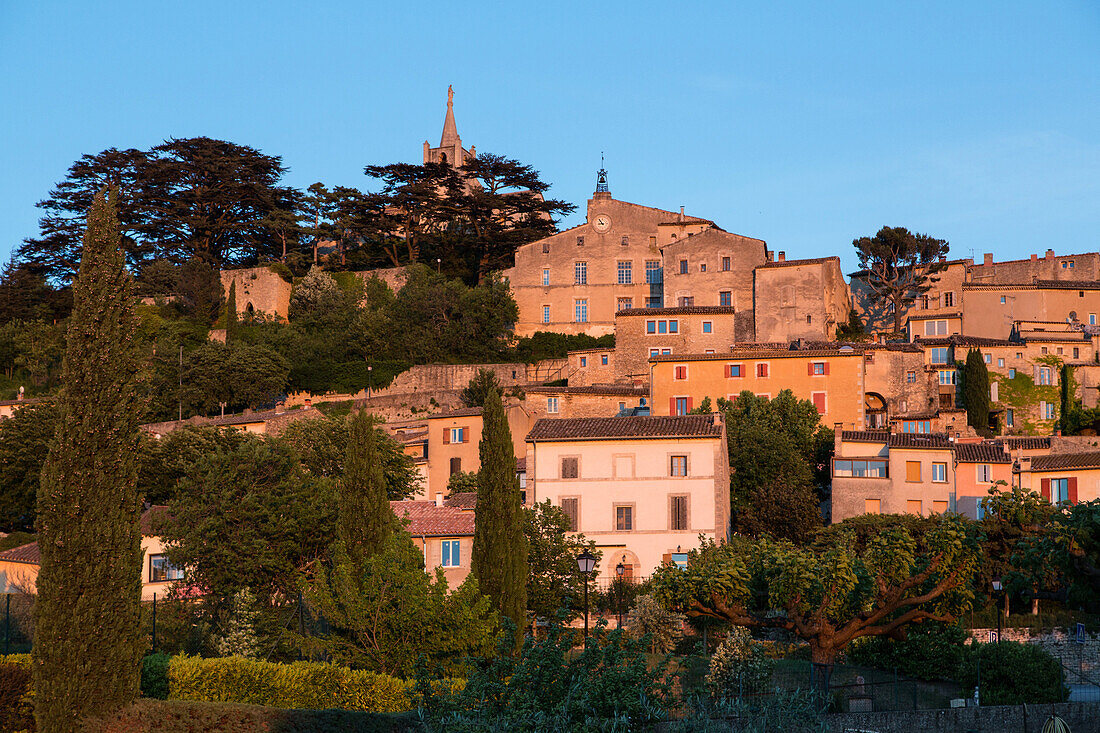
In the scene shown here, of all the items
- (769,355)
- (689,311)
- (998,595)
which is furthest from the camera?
(689,311)

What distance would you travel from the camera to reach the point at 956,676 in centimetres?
2517

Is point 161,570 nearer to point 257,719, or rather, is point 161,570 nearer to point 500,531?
point 500,531

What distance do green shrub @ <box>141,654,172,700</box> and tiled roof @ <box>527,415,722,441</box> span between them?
1966 centimetres

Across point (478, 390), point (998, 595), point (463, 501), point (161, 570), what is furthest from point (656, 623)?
point (478, 390)

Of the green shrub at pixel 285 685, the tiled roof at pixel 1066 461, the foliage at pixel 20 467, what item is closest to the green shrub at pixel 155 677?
the green shrub at pixel 285 685

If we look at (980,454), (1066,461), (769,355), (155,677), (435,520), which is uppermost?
(769,355)

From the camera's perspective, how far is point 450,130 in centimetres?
10462

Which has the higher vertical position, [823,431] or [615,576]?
[823,431]

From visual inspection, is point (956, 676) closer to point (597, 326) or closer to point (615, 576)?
point (615, 576)

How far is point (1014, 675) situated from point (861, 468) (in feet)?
61.1

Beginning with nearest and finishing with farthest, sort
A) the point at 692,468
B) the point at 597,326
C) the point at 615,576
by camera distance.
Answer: the point at 615,576 → the point at 692,468 → the point at 597,326

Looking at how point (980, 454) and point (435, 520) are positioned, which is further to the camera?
point (980, 454)

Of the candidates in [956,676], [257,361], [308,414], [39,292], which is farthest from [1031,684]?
[39,292]

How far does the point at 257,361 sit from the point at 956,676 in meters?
41.8
